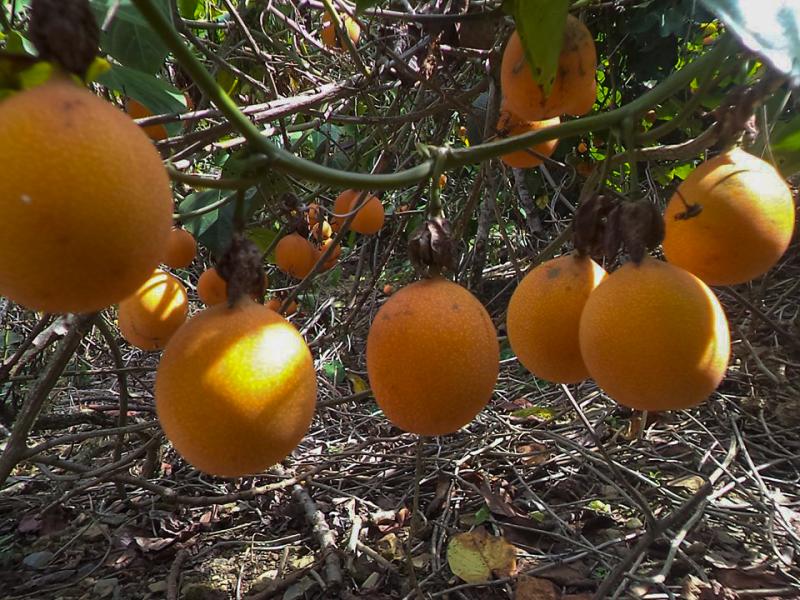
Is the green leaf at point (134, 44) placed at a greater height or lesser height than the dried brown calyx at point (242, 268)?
greater

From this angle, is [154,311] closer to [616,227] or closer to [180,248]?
[180,248]

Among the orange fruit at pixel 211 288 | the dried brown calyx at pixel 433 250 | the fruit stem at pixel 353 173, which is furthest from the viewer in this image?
the orange fruit at pixel 211 288

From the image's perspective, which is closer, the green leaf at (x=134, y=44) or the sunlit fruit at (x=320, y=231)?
the green leaf at (x=134, y=44)

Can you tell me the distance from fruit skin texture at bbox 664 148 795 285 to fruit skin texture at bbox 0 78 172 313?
74 cm

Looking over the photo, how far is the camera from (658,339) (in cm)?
75

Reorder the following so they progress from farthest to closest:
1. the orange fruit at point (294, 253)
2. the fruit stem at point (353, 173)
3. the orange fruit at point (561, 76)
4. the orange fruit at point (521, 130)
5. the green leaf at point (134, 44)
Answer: the orange fruit at point (294, 253), the orange fruit at point (521, 130), the green leaf at point (134, 44), the orange fruit at point (561, 76), the fruit stem at point (353, 173)

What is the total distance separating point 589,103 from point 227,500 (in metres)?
1.61

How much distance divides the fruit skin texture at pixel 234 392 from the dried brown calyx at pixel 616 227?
0.50 metres

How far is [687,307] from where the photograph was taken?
2.49 ft

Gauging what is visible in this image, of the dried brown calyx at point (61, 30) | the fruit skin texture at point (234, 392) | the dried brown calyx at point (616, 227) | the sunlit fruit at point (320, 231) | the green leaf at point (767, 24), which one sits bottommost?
the sunlit fruit at point (320, 231)

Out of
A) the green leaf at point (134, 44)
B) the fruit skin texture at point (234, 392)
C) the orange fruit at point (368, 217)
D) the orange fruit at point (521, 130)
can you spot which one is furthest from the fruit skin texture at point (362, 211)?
the fruit skin texture at point (234, 392)

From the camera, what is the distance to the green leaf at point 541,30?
101 centimetres

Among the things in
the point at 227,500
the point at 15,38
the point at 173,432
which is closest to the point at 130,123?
the point at 173,432

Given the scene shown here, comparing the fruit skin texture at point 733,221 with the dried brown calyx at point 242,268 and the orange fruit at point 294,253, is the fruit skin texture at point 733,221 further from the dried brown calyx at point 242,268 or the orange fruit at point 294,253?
the orange fruit at point 294,253
